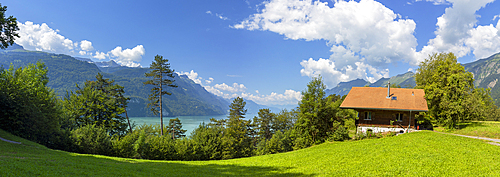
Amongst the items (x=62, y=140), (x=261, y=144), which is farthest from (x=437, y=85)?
(x=62, y=140)

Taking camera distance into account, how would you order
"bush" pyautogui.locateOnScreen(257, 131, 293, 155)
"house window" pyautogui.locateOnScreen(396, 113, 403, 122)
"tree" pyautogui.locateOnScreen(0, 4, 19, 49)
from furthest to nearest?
1. "bush" pyautogui.locateOnScreen(257, 131, 293, 155)
2. "house window" pyautogui.locateOnScreen(396, 113, 403, 122)
3. "tree" pyautogui.locateOnScreen(0, 4, 19, 49)

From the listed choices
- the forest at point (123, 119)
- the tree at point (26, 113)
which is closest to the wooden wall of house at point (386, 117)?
the forest at point (123, 119)

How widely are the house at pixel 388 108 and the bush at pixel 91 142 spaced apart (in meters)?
28.4

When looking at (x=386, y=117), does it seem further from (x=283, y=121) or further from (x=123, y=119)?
(x=123, y=119)

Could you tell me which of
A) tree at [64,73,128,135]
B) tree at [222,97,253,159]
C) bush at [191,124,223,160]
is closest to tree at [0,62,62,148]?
tree at [64,73,128,135]

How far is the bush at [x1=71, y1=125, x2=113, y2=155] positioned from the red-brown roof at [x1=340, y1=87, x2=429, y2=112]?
28286 mm

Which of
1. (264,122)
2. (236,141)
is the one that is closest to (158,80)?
(236,141)

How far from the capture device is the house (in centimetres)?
2667

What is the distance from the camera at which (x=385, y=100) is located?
90.6 ft

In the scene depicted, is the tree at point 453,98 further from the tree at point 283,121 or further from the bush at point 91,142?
the bush at point 91,142

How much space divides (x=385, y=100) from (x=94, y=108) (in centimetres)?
3923

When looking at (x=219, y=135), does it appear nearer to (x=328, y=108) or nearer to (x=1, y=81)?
(x=328, y=108)

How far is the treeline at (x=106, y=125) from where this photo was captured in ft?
73.0

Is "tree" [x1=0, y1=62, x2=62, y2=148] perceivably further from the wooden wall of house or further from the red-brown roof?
the wooden wall of house
